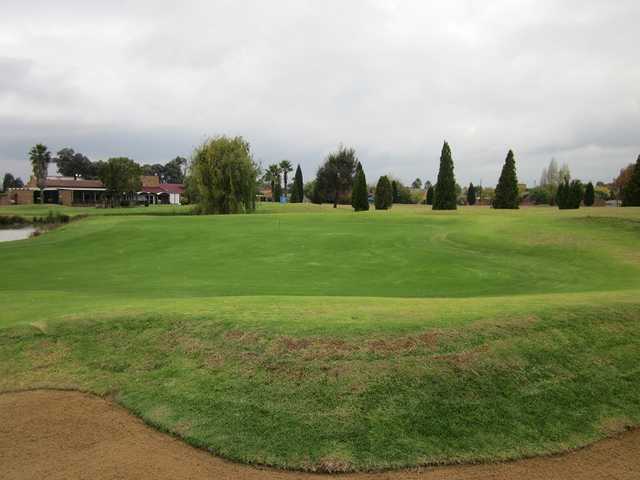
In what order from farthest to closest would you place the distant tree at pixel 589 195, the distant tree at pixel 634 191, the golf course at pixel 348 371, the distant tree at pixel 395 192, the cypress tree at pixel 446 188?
the distant tree at pixel 395 192, the distant tree at pixel 589 195, the cypress tree at pixel 446 188, the distant tree at pixel 634 191, the golf course at pixel 348 371

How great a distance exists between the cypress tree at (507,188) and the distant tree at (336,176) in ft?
110

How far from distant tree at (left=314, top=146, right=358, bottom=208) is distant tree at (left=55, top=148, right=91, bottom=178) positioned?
3688 inches

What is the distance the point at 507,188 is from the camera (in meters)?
50.3

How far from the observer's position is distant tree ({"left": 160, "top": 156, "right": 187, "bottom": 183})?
180 metres

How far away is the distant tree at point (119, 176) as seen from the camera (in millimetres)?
89250

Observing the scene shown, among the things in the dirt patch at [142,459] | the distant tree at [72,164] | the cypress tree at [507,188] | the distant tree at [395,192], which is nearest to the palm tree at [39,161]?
the distant tree at [72,164]

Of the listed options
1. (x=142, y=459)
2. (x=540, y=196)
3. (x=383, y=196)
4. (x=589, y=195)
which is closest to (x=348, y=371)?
(x=142, y=459)

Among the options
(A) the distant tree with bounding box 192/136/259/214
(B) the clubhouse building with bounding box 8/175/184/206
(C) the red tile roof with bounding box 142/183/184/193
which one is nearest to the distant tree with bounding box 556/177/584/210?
(A) the distant tree with bounding box 192/136/259/214

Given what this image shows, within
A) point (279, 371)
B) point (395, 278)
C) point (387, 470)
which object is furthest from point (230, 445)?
point (395, 278)

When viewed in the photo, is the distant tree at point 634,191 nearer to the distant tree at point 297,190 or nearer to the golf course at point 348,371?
the golf course at point 348,371

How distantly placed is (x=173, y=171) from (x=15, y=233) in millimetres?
131150

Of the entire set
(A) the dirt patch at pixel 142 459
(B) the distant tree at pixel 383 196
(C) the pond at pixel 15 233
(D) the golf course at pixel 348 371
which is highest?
(B) the distant tree at pixel 383 196

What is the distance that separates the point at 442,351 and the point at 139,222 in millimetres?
35182

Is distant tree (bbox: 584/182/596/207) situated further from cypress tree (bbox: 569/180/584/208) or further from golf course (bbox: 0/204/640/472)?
golf course (bbox: 0/204/640/472)
